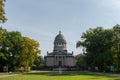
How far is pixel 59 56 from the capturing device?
511 ft

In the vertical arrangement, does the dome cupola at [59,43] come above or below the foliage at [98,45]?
above

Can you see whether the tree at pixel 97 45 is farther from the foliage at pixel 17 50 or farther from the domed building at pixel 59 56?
the domed building at pixel 59 56

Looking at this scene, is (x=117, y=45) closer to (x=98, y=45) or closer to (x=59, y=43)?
(x=98, y=45)

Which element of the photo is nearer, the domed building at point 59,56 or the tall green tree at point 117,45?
the tall green tree at point 117,45

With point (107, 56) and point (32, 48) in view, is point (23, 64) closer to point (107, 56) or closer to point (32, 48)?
point (32, 48)

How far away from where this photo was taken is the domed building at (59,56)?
155125 mm

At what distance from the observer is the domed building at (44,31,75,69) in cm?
15512

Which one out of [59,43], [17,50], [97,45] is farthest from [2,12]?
[59,43]

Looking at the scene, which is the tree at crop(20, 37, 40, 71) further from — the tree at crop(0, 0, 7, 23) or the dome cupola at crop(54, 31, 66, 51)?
the dome cupola at crop(54, 31, 66, 51)

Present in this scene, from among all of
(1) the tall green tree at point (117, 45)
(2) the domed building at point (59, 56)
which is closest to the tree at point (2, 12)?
(1) the tall green tree at point (117, 45)

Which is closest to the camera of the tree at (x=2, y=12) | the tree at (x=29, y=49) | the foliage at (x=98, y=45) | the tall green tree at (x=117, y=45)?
the tree at (x=2, y=12)

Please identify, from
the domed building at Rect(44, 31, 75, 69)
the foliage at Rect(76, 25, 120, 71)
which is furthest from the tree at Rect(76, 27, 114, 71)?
the domed building at Rect(44, 31, 75, 69)

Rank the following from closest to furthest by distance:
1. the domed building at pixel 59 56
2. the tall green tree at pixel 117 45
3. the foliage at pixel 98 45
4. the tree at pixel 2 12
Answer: the tree at pixel 2 12 < the tall green tree at pixel 117 45 < the foliage at pixel 98 45 < the domed building at pixel 59 56

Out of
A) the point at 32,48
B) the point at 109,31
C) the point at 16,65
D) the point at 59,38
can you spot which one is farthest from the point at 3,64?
the point at 59,38
